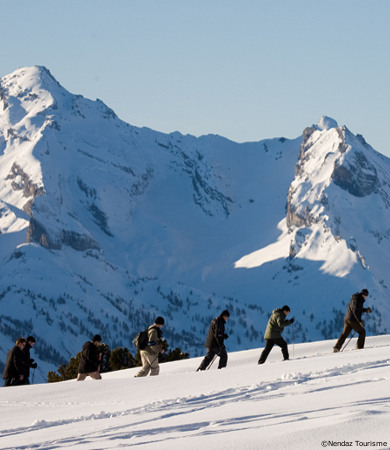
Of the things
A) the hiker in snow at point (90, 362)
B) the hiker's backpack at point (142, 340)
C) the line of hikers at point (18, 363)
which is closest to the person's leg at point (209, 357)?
the hiker's backpack at point (142, 340)

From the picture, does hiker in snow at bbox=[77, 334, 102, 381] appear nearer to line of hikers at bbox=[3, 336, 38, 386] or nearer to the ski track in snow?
line of hikers at bbox=[3, 336, 38, 386]

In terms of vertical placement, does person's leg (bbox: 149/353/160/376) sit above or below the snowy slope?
above

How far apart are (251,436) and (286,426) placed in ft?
2.60

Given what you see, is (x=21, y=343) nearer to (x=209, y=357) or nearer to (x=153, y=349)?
(x=153, y=349)

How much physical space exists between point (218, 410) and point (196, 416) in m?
0.69

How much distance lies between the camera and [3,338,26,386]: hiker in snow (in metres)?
30.2

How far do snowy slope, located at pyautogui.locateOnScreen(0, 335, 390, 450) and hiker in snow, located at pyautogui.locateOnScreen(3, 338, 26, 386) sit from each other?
1.85m

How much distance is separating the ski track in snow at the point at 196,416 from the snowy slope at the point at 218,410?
23 millimetres

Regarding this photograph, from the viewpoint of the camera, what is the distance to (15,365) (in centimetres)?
3047

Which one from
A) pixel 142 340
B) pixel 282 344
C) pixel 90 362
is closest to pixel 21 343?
pixel 90 362

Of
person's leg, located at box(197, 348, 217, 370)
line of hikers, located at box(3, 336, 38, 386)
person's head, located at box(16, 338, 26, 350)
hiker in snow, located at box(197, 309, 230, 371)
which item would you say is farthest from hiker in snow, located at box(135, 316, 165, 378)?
person's head, located at box(16, 338, 26, 350)

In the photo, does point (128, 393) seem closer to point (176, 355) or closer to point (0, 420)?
point (0, 420)

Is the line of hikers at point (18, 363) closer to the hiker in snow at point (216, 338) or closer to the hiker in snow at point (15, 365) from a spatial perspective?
the hiker in snow at point (15, 365)

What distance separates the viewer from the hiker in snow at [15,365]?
99.1ft
